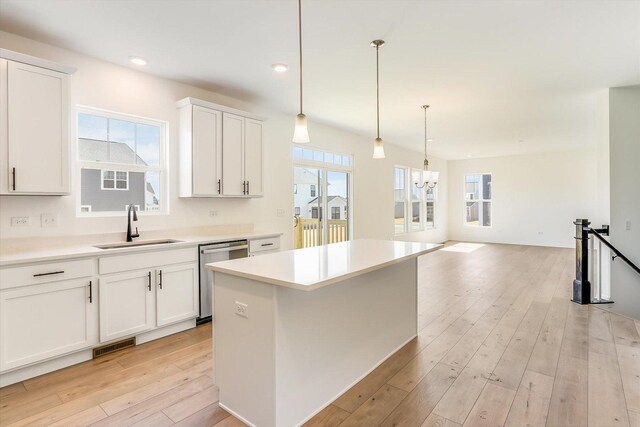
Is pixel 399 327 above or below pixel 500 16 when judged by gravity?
below

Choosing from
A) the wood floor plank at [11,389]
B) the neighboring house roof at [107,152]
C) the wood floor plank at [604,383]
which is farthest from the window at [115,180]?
the wood floor plank at [604,383]

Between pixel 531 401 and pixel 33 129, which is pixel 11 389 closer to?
pixel 33 129

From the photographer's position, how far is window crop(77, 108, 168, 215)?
3381 mm

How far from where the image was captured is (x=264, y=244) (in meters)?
4.25

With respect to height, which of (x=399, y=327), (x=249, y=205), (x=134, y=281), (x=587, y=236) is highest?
(x=249, y=205)

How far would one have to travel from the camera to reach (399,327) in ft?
10.1

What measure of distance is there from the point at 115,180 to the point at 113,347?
66.7 inches

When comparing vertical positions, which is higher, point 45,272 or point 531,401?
point 45,272

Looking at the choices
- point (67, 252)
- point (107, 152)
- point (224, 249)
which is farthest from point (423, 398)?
point (107, 152)

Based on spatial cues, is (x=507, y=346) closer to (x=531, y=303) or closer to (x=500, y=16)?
(x=531, y=303)

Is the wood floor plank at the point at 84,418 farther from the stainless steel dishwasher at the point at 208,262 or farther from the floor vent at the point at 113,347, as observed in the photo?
the stainless steel dishwasher at the point at 208,262

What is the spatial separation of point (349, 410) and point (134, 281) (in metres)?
2.20

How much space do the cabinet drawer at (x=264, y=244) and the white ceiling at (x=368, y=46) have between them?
1911 mm

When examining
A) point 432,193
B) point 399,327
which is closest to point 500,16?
point 399,327
